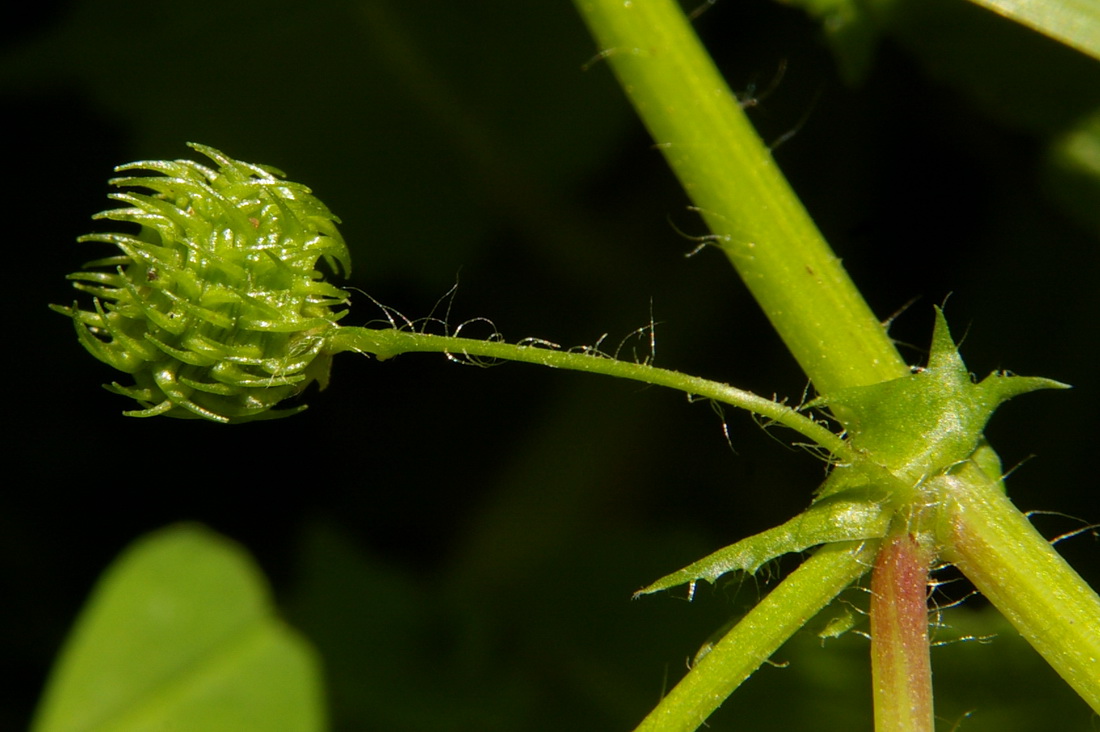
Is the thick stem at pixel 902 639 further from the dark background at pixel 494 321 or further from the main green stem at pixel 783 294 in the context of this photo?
the dark background at pixel 494 321

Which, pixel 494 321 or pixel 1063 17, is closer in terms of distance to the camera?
pixel 1063 17

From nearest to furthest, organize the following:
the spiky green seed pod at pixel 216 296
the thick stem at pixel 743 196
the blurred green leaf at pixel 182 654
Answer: the spiky green seed pod at pixel 216 296 → the thick stem at pixel 743 196 → the blurred green leaf at pixel 182 654

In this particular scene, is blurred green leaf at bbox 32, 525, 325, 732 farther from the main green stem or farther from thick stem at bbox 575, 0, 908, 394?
thick stem at bbox 575, 0, 908, 394

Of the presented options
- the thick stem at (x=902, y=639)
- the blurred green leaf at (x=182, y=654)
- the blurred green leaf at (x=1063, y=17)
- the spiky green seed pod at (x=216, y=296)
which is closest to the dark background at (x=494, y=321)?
the blurred green leaf at (x=182, y=654)

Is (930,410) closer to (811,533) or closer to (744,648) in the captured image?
(811,533)

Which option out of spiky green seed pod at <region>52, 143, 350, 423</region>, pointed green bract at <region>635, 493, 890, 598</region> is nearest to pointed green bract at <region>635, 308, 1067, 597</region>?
pointed green bract at <region>635, 493, 890, 598</region>

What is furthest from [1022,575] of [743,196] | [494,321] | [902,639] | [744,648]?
[494,321]

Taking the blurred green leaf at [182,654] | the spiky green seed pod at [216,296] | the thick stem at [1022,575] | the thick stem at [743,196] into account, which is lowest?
the blurred green leaf at [182,654]
